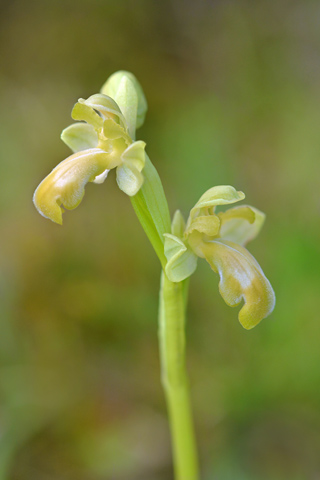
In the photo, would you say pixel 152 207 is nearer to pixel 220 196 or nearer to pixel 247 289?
pixel 220 196

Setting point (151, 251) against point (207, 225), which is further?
point (151, 251)

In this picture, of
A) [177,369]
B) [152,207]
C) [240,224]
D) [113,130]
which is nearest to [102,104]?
[113,130]

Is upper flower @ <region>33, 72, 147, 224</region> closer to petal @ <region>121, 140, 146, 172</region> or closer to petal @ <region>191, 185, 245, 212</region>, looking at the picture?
petal @ <region>121, 140, 146, 172</region>

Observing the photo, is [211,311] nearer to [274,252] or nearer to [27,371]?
[274,252]

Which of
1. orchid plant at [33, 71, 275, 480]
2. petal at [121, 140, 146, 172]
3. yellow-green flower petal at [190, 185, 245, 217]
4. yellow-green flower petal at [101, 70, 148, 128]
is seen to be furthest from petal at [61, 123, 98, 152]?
yellow-green flower petal at [190, 185, 245, 217]

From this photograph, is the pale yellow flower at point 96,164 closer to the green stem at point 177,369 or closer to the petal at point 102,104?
the petal at point 102,104

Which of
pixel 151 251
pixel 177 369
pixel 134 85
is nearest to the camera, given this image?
pixel 134 85

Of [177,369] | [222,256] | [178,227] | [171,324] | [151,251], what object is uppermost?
[151,251]
